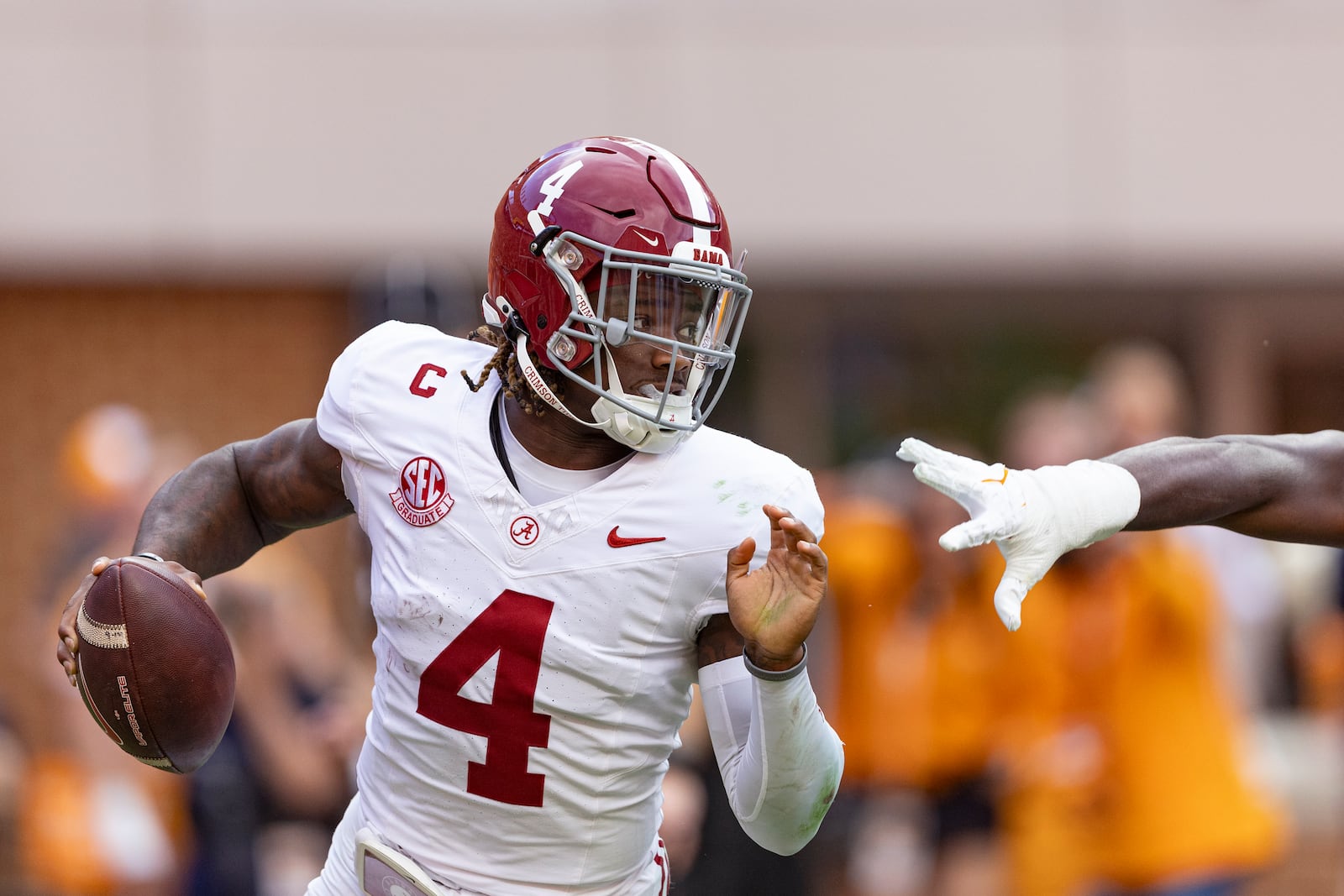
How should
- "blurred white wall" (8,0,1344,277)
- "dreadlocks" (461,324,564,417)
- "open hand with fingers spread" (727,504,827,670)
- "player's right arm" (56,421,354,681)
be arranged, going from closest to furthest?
"open hand with fingers spread" (727,504,827,670)
"dreadlocks" (461,324,564,417)
"player's right arm" (56,421,354,681)
"blurred white wall" (8,0,1344,277)

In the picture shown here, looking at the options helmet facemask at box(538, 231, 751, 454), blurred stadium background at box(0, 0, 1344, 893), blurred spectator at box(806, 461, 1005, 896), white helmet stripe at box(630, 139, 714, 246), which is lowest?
blurred spectator at box(806, 461, 1005, 896)

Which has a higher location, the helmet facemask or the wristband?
the helmet facemask

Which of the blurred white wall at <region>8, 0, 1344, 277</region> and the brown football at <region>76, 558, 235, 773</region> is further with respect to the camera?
the blurred white wall at <region>8, 0, 1344, 277</region>

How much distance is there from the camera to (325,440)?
10.5 feet

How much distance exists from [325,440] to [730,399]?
25.0 feet

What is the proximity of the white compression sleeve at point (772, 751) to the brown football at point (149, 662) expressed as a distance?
895mm

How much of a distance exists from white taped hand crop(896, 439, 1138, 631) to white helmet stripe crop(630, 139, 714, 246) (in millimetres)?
521

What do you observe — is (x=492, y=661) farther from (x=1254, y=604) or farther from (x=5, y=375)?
(x=5, y=375)

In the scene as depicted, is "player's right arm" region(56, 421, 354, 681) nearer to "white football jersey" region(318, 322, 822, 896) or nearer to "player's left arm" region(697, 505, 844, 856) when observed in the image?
"white football jersey" region(318, 322, 822, 896)

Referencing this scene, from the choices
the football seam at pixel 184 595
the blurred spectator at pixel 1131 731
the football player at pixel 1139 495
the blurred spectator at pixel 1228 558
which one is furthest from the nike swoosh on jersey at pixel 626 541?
the blurred spectator at pixel 1228 558

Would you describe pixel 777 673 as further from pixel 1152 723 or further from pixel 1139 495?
pixel 1152 723

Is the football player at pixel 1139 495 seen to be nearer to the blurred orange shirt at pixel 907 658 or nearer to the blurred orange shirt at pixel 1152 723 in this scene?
the blurred orange shirt at pixel 1152 723

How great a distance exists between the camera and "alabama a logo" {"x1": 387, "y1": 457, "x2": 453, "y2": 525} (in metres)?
3.02

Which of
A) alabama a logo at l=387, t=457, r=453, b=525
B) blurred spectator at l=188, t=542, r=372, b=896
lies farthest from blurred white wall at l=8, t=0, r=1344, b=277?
alabama a logo at l=387, t=457, r=453, b=525
